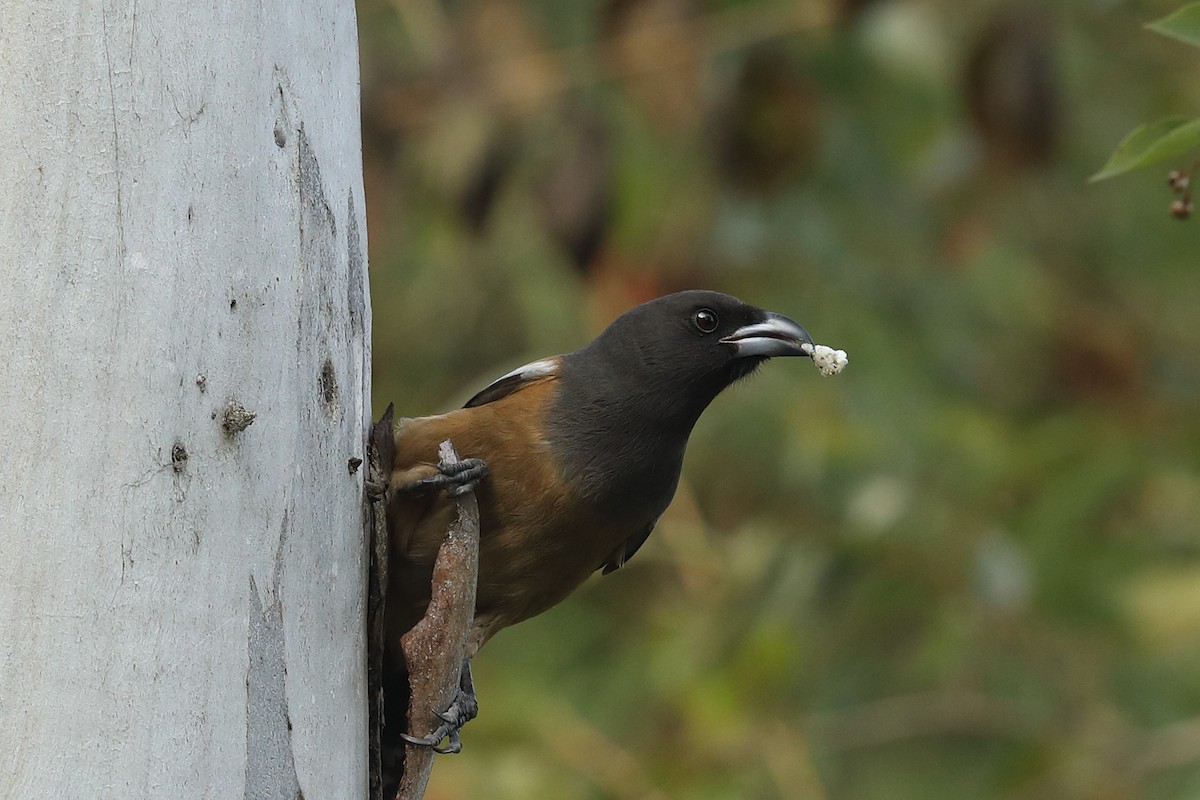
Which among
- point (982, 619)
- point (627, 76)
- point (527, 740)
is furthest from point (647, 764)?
point (627, 76)

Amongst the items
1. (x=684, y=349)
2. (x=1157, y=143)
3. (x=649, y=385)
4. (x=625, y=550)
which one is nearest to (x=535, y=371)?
(x=649, y=385)

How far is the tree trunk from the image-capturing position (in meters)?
2.21

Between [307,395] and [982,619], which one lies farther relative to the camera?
[982,619]

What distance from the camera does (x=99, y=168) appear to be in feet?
7.56

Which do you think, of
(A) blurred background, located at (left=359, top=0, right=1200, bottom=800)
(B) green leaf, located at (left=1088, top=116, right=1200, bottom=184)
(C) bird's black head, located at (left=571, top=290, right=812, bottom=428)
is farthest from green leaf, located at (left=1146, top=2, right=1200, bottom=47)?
(A) blurred background, located at (left=359, top=0, right=1200, bottom=800)

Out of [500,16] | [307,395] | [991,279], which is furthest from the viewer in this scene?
[991,279]

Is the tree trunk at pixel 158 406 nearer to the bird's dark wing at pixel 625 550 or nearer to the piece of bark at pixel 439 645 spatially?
the piece of bark at pixel 439 645

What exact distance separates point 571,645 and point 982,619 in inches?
79.8

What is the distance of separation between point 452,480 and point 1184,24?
6.15ft

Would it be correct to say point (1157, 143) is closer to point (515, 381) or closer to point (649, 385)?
point (649, 385)

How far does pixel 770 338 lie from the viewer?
13.6 feet

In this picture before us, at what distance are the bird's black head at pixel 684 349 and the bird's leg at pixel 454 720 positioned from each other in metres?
0.86

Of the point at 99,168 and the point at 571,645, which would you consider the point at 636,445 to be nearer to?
the point at 99,168

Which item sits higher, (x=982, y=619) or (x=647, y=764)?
(x=982, y=619)
